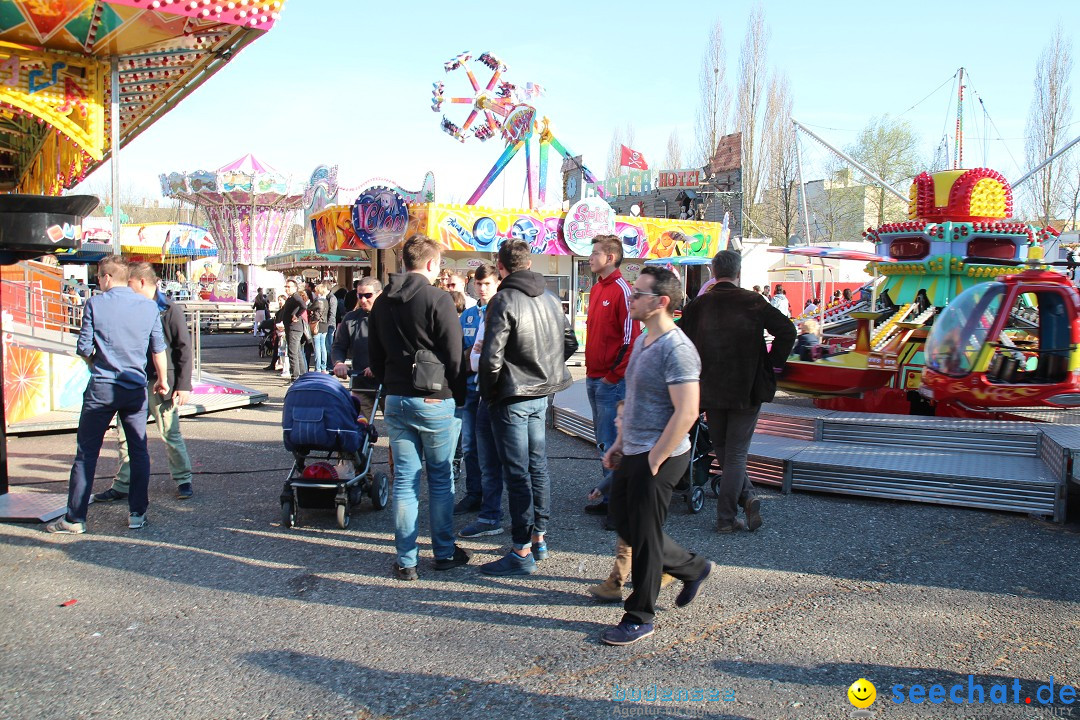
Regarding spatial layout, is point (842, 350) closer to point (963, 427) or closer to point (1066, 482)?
point (963, 427)

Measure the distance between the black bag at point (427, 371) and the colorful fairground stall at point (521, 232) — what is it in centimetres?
1170

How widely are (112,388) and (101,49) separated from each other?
13.1 feet

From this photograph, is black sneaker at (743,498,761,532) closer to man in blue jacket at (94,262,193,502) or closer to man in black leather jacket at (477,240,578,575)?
man in black leather jacket at (477,240,578,575)

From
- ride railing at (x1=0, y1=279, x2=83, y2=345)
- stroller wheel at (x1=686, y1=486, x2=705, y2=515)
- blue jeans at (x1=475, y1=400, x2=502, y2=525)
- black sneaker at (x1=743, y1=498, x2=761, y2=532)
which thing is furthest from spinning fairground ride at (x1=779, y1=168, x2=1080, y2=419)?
ride railing at (x1=0, y1=279, x2=83, y2=345)

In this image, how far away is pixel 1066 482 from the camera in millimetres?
5293

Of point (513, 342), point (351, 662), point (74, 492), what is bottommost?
point (351, 662)

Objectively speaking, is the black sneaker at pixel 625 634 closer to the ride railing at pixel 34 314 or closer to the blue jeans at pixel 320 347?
the ride railing at pixel 34 314

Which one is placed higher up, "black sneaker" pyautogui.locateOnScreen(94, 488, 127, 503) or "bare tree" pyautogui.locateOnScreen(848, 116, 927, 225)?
"bare tree" pyautogui.locateOnScreen(848, 116, 927, 225)

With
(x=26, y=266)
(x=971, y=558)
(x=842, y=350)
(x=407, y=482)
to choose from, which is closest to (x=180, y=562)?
(x=407, y=482)

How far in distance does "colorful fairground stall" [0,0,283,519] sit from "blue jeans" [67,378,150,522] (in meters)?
0.44

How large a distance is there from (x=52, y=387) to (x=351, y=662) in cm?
750

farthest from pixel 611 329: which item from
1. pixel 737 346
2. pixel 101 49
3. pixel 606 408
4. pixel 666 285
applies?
pixel 101 49

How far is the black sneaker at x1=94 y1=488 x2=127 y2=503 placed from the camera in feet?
19.2

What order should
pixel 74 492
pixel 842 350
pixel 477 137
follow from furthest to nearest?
pixel 477 137 < pixel 842 350 < pixel 74 492
